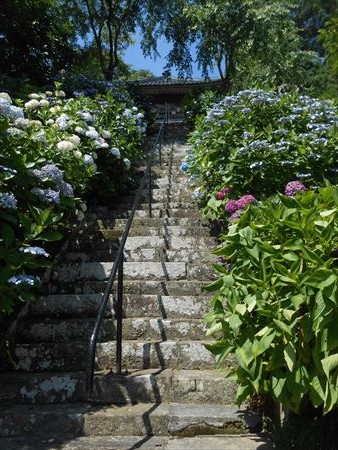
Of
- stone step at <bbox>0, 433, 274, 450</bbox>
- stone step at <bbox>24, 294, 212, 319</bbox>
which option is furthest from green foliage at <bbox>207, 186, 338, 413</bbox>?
stone step at <bbox>24, 294, 212, 319</bbox>

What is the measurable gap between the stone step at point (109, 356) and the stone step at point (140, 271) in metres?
1.03

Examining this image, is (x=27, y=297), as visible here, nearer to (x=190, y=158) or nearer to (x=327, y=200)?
(x=327, y=200)

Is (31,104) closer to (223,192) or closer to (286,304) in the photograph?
(223,192)

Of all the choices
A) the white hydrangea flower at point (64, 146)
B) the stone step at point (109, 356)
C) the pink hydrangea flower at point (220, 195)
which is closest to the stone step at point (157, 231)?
the pink hydrangea flower at point (220, 195)

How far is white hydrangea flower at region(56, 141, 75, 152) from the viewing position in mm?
4687

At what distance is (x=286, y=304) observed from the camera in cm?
250

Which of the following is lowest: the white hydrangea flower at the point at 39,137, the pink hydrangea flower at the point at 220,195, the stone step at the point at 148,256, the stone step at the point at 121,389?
the stone step at the point at 121,389

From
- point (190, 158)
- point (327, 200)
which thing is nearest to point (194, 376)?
point (327, 200)

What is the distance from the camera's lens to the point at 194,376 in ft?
11.6

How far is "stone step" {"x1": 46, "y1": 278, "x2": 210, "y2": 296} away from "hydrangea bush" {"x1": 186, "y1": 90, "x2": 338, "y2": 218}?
3.17 feet

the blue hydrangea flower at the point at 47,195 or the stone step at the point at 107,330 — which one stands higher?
the blue hydrangea flower at the point at 47,195

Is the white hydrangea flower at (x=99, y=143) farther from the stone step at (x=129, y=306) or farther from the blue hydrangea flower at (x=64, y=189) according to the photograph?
the stone step at (x=129, y=306)

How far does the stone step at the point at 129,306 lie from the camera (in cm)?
425

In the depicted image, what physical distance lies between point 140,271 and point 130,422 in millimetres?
Answer: 1890
